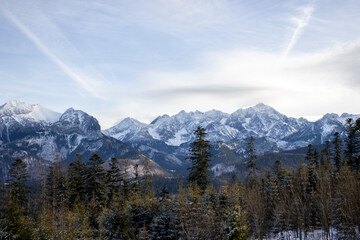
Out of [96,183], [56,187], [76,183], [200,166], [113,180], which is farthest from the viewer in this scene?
[113,180]

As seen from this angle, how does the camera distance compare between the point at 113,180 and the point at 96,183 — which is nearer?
the point at 96,183

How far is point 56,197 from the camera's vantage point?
45188mm

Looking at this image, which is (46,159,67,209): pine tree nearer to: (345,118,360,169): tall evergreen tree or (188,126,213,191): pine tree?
(188,126,213,191): pine tree

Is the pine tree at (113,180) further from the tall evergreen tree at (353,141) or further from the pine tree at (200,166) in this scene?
the tall evergreen tree at (353,141)

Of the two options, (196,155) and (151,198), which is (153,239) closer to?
(151,198)

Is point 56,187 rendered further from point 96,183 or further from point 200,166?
point 200,166

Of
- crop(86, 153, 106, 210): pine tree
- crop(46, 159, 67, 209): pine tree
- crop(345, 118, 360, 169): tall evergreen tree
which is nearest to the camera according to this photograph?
crop(86, 153, 106, 210): pine tree

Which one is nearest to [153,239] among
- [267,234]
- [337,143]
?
[267,234]

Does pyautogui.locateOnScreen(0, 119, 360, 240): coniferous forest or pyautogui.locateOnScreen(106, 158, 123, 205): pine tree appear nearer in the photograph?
pyautogui.locateOnScreen(0, 119, 360, 240): coniferous forest

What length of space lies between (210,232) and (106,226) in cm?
979

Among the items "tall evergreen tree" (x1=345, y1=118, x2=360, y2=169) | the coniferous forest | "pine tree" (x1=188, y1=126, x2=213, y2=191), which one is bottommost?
the coniferous forest

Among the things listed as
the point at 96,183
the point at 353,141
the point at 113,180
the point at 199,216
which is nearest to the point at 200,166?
the point at 199,216

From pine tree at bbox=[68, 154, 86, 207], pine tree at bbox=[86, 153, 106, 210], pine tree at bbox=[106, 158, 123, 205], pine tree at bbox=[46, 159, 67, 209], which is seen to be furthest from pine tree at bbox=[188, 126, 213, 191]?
pine tree at bbox=[46, 159, 67, 209]

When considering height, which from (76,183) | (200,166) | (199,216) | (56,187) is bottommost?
(199,216)
